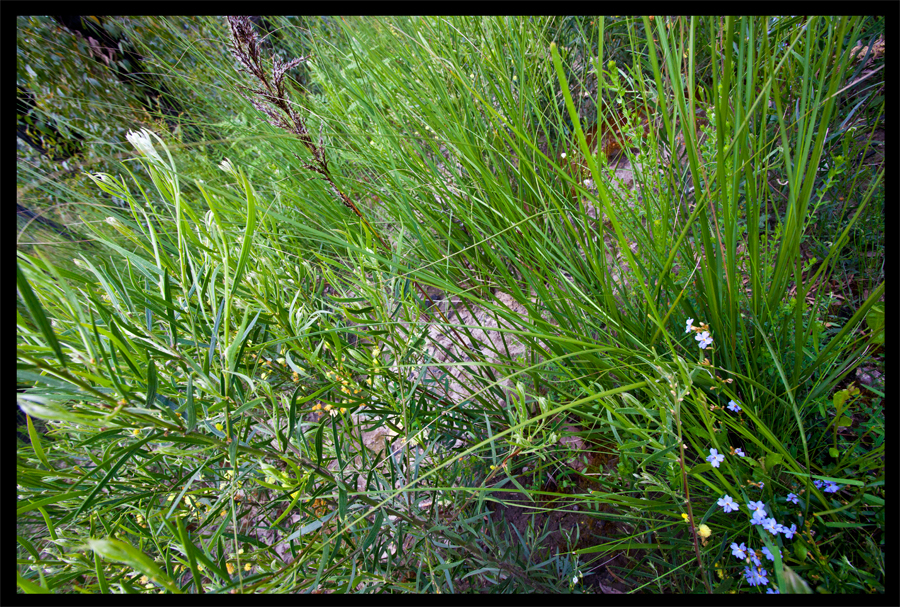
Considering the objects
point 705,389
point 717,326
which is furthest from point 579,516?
point 717,326

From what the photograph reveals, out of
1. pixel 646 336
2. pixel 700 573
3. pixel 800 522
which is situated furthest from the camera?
pixel 646 336

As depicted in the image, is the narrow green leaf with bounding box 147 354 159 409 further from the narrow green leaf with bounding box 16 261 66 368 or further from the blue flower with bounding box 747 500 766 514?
the blue flower with bounding box 747 500 766 514

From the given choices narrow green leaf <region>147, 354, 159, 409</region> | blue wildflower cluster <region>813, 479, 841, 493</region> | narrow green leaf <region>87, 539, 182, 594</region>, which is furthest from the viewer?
blue wildflower cluster <region>813, 479, 841, 493</region>

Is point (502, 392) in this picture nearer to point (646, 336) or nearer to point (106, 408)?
point (646, 336)

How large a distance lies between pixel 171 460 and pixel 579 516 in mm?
868

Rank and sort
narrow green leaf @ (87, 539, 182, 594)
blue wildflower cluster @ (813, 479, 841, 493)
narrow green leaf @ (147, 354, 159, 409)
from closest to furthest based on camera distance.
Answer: narrow green leaf @ (87, 539, 182, 594) < narrow green leaf @ (147, 354, 159, 409) < blue wildflower cluster @ (813, 479, 841, 493)

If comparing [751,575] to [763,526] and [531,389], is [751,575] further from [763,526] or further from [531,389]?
[531,389]

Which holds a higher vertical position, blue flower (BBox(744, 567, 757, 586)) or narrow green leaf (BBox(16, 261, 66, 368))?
Result: narrow green leaf (BBox(16, 261, 66, 368))

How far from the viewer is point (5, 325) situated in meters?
0.47

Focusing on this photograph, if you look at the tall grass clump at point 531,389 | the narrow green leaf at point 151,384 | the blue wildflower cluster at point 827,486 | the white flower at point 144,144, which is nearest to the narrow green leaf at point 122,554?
the tall grass clump at point 531,389

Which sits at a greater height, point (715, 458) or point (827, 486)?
point (715, 458)

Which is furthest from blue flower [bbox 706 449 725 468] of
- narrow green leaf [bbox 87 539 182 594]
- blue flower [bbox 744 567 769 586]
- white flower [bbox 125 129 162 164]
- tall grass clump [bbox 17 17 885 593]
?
white flower [bbox 125 129 162 164]

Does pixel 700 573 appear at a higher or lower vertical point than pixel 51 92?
lower

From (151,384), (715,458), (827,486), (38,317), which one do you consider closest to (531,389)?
(715,458)
